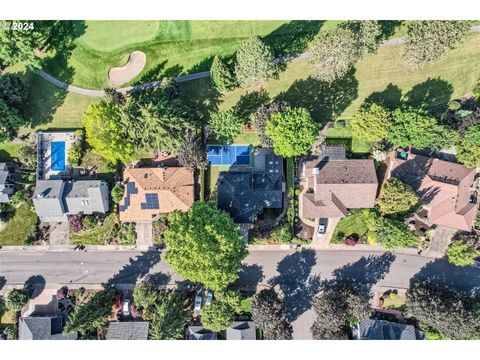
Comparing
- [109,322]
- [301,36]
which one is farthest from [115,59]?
[109,322]

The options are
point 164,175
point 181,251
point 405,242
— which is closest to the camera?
point 181,251

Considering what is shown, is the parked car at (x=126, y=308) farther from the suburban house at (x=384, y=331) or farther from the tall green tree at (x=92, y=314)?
the suburban house at (x=384, y=331)

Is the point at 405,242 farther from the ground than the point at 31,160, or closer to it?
closer to it

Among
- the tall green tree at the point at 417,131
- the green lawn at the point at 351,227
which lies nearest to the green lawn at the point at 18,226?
the green lawn at the point at 351,227

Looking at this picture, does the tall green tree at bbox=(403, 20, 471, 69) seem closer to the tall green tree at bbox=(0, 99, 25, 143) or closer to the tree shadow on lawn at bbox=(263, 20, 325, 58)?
the tree shadow on lawn at bbox=(263, 20, 325, 58)

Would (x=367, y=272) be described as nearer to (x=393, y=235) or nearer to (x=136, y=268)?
(x=393, y=235)

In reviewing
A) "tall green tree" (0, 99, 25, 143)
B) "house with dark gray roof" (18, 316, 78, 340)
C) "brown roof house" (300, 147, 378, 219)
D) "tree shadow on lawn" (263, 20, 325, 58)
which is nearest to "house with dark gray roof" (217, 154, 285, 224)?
"brown roof house" (300, 147, 378, 219)
